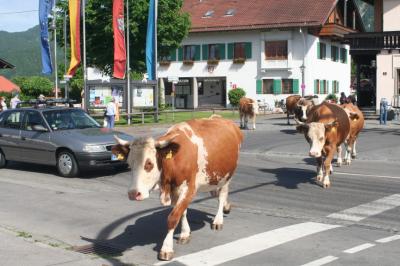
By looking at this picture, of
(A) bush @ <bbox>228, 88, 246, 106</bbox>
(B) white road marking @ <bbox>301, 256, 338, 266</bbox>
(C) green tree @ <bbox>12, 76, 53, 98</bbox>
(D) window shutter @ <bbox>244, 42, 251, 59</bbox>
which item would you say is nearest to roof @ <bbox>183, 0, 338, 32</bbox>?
(D) window shutter @ <bbox>244, 42, 251, 59</bbox>

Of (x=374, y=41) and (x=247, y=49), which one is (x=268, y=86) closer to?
(x=247, y=49)

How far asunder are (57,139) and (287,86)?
41567 millimetres

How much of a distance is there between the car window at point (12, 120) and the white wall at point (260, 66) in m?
39.9

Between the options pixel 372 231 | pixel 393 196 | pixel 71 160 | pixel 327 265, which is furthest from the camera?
pixel 71 160

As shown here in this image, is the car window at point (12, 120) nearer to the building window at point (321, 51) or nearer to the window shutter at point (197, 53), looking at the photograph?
the building window at point (321, 51)

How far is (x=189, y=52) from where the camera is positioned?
59.9 m

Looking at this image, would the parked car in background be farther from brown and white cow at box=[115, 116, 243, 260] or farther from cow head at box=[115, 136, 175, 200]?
cow head at box=[115, 136, 175, 200]

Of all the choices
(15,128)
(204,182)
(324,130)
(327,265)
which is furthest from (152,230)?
(15,128)

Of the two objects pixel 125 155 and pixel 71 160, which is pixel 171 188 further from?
pixel 71 160

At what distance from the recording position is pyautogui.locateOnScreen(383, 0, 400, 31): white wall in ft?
117

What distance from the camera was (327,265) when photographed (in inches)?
279

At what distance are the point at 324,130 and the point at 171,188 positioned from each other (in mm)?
5828

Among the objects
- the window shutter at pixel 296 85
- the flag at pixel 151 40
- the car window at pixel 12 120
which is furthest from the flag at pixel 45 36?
the window shutter at pixel 296 85

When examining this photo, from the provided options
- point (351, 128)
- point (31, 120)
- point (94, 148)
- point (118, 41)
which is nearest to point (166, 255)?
point (94, 148)
